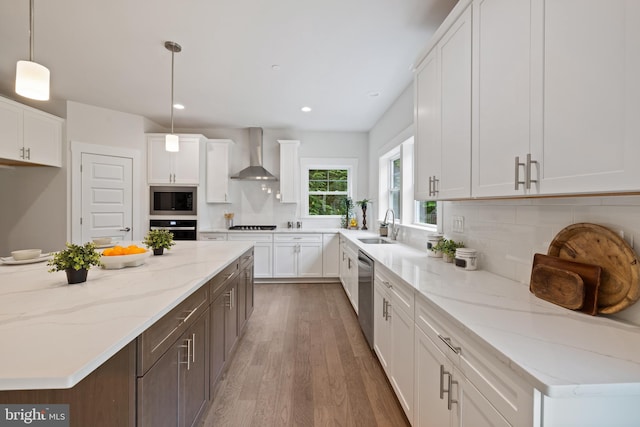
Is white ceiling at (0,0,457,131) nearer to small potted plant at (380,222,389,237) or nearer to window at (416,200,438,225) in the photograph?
window at (416,200,438,225)

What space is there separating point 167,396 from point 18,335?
593mm

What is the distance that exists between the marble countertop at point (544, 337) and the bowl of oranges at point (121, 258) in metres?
1.71

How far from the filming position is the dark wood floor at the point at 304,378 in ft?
5.87

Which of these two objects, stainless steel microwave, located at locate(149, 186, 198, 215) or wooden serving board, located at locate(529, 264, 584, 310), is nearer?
wooden serving board, located at locate(529, 264, 584, 310)

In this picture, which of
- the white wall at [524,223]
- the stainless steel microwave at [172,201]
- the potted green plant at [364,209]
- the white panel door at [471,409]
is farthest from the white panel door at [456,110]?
the stainless steel microwave at [172,201]

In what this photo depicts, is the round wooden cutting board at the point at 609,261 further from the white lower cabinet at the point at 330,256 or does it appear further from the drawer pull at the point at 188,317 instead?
the white lower cabinet at the point at 330,256

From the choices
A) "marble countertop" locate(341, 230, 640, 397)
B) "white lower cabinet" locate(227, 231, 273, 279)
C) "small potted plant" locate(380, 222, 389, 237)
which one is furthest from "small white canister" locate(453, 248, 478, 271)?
"white lower cabinet" locate(227, 231, 273, 279)

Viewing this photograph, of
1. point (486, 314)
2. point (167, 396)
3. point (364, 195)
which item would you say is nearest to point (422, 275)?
point (486, 314)

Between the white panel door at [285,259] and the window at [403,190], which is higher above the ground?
the window at [403,190]

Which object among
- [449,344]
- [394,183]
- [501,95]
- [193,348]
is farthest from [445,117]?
[394,183]

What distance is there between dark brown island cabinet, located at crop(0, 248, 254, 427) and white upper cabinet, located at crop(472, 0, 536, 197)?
1.61m

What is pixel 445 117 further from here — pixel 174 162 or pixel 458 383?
pixel 174 162

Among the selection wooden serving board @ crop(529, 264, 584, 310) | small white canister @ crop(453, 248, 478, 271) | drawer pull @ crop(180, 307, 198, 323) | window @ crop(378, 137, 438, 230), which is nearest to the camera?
wooden serving board @ crop(529, 264, 584, 310)

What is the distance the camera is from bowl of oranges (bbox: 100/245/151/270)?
1.74 meters
